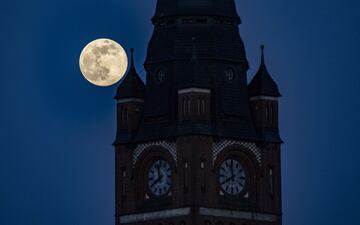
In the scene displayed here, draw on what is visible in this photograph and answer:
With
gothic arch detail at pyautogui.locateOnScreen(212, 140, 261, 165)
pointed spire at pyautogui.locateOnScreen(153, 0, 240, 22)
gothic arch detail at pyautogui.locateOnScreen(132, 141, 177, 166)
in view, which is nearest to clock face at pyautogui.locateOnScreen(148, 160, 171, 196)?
gothic arch detail at pyautogui.locateOnScreen(132, 141, 177, 166)

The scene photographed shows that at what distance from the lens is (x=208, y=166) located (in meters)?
158

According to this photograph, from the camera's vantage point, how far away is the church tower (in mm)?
158250

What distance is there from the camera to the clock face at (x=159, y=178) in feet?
523

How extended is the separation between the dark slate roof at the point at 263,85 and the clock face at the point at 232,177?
4843 millimetres

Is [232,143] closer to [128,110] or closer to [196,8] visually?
[128,110]

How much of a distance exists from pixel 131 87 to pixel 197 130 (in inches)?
252

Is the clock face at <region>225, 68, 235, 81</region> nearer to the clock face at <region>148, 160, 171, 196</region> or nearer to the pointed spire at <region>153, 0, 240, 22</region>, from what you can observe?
the pointed spire at <region>153, 0, 240, 22</region>

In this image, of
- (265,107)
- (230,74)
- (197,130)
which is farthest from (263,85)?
(197,130)

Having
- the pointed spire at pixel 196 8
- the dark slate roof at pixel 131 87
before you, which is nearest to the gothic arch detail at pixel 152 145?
the dark slate roof at pixel 131 87

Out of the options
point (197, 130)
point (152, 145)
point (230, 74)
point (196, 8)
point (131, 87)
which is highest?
point (196, 8)

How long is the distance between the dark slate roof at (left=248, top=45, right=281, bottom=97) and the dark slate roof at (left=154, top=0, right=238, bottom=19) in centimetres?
385

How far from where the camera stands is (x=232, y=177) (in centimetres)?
15988

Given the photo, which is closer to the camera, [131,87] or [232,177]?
[232,177]

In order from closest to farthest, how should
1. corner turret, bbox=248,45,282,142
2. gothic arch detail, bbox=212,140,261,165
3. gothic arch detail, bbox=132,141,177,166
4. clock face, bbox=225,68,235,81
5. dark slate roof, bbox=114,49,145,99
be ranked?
gothic arch detail, bbox=212,140,261,165, gothic arch detail, bbox=132,141,177,166, corner turret, bbox=248,45,282,142, clock face, bbox=225,68,235,81, dark slate roof, bbox=114,49,145,99
